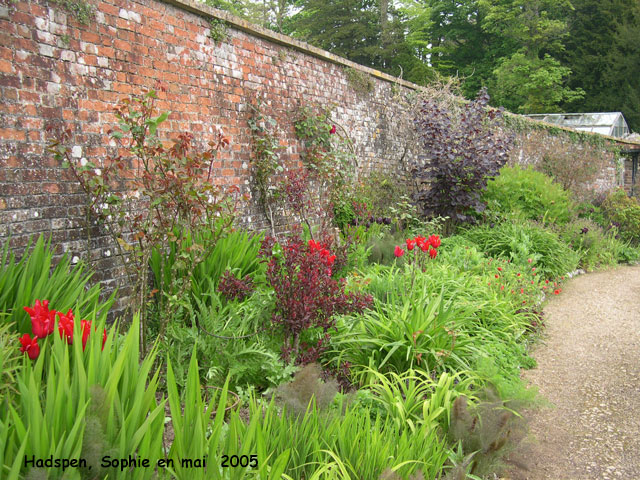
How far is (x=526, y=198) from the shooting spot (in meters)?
8.43

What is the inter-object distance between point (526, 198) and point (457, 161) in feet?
5.61

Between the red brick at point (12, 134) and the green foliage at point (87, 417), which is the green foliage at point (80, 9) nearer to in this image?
the red brick at point (12, 134)

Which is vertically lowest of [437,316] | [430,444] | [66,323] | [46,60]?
[430,444]

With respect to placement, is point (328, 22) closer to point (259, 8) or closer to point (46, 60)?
point (259, 8)

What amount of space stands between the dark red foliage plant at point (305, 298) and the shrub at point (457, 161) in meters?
4.79

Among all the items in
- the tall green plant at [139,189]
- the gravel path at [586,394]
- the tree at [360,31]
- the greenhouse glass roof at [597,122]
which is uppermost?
the tree at [360,31]

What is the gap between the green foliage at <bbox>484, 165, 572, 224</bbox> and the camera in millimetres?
8297

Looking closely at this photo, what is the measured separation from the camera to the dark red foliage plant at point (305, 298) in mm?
2996

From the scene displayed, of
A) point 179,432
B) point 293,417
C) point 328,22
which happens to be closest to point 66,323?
point 179,432

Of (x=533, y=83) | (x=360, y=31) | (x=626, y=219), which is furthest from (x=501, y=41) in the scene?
(x=626, y=219)

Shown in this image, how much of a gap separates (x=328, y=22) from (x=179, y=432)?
25497mm

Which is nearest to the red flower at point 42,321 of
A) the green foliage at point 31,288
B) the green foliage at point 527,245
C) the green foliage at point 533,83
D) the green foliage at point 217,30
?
the green foliage at point 31,288

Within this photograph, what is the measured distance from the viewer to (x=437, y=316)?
3445 mm

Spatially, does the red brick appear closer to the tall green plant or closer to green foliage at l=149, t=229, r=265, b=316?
the tall green plant
